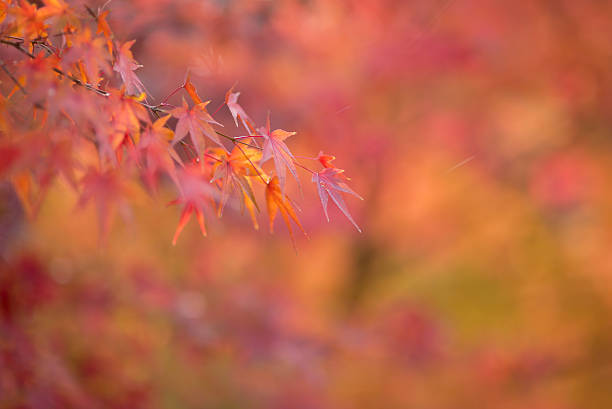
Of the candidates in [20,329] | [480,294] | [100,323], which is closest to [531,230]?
[480,294]

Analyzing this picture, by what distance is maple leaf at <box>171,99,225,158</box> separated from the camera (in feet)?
2.61

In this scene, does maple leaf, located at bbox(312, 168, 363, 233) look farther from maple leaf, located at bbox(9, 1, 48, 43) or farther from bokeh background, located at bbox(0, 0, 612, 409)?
bokeh background, located at bbox(0, 0, 612, 409)

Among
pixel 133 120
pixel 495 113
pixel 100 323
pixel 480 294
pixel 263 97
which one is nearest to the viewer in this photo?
pixel 133 120

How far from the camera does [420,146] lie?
13.0 ft

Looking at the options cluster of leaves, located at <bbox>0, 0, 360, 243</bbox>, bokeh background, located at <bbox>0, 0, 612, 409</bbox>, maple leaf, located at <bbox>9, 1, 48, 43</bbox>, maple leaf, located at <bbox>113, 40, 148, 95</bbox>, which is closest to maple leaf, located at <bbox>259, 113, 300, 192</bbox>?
cluster of leaves, located at <bbox>0, 0, 360, 243</bbox>

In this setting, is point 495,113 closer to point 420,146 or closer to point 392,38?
point 420,146

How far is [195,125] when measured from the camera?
2.66ft

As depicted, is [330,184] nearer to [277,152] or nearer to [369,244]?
[277,152]

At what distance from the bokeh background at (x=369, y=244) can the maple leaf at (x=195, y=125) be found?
816 millimetres

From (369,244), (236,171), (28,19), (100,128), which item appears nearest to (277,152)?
(236,171)

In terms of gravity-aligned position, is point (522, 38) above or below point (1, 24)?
above

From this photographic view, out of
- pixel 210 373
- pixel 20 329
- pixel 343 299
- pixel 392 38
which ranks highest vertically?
pixel 392 38

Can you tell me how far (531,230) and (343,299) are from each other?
161cm

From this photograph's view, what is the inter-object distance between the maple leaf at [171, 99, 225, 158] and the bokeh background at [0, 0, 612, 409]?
2.68ft
